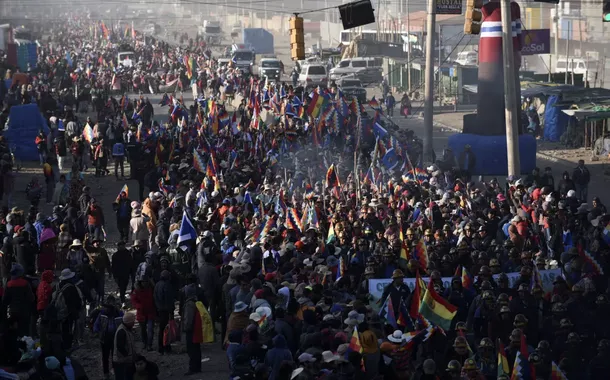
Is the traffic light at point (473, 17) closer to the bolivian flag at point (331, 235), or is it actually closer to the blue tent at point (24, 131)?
the bolivian flag at point (331, 235)

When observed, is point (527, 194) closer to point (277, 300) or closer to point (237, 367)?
point (277, 300)

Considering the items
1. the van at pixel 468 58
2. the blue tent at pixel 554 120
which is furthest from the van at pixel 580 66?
the blue tent at pixel 554 120

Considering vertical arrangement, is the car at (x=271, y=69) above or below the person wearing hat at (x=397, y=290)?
below

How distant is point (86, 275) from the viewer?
16609mm

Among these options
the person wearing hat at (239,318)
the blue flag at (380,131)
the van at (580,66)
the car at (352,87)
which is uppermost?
the blue flag at (380,131)

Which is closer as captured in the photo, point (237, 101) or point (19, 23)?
point (237, 101)

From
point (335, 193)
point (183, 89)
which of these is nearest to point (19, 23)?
point (183, 89)

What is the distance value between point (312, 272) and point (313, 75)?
43.7 metres

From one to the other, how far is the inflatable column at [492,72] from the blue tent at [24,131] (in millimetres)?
11915

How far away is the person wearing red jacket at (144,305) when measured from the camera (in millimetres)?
15258

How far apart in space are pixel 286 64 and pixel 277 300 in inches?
3026

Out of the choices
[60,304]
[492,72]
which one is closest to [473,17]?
[60,304]

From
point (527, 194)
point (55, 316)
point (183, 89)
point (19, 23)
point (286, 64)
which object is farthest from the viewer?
point (19, 23)

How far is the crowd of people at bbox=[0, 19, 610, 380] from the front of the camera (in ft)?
40.2
